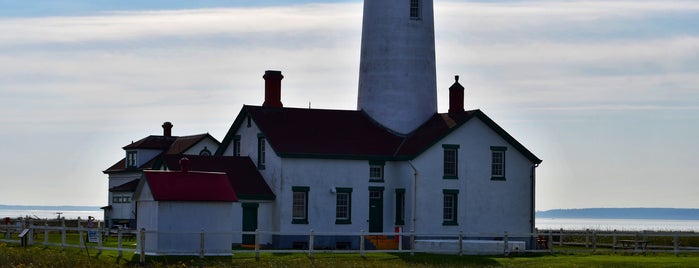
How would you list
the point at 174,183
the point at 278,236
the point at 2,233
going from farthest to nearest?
the point at 2,233
the point at 278,236
the point at 174,183

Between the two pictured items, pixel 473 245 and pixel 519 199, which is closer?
pixel 473 245

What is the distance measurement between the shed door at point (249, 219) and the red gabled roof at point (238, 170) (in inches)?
14.1

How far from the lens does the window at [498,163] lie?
51500 mm

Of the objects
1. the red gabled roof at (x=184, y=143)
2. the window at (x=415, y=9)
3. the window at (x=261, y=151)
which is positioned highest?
the window at (x=415, y=9)

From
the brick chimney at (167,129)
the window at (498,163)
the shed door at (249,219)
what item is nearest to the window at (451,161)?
the window at (498,163)

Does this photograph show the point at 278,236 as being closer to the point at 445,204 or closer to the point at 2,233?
the point at 445,204

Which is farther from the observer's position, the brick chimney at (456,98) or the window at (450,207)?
the brick chimney at (456,98)

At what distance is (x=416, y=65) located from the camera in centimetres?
5316

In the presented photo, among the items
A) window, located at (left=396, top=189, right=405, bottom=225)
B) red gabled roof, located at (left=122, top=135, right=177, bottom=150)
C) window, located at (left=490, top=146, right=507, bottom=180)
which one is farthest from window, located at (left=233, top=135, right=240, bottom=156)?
red gabled roof, located at (left=122, top=135, right=177, bottom=150)

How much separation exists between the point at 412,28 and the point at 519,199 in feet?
26.3

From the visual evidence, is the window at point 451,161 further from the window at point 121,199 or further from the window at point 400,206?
the window at point 121,199

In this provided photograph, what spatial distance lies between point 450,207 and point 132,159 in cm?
2626

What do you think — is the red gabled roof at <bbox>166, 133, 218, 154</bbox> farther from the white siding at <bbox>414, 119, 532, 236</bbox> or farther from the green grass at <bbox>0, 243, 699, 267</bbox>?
the green grass at <bbox>0, 243, 699, 267</bbox>

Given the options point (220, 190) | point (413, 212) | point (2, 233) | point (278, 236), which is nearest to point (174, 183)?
point (220, 190)
